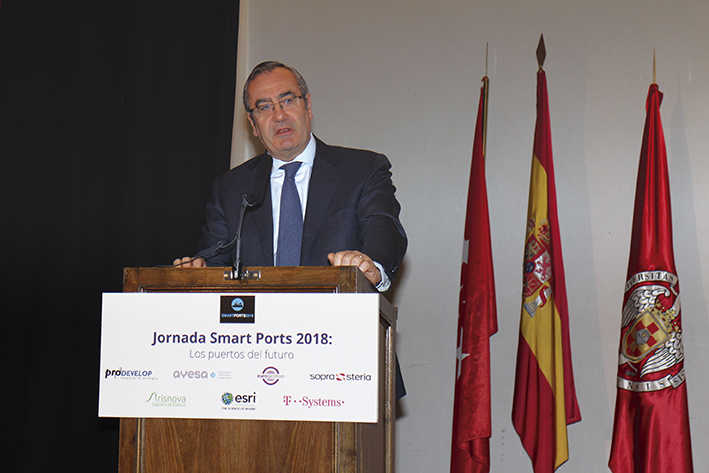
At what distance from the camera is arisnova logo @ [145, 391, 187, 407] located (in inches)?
68.2

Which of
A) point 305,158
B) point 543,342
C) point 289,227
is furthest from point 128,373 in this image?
point 543,342

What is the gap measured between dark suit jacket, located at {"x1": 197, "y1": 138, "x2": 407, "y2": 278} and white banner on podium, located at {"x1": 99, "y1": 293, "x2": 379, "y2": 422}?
61cm

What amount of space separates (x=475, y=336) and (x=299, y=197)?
1.57 meters

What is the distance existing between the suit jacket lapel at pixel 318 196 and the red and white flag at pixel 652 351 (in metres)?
1.71

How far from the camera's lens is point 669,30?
414 cm

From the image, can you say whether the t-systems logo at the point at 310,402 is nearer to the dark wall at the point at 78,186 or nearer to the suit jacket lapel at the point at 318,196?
the suit jacket lapel at the point at 318,196

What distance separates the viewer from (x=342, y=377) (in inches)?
66.4

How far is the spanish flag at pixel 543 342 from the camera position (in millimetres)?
3721

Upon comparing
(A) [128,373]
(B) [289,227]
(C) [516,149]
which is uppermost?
(C) [516,149]

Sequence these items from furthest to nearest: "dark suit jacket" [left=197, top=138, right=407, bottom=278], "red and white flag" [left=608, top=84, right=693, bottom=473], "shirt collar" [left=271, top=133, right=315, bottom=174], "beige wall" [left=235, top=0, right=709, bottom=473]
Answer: "beige wall" [left=235, top=0, right=709, bottom=473], "red and white flag" [left=608, top=84, right=693, bottom=473], "shirt collar" [left=271, top=133, right=315, bottom=174], "dark suit jacket" [left=197, top=138, right=407, bottom=278]

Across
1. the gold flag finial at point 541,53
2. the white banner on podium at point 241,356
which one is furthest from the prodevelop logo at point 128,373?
the gold flag finial at point 541,53

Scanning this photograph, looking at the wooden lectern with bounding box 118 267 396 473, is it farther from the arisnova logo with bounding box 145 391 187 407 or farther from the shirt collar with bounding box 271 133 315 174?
the shirt collar with bounding box 271 133 315 174

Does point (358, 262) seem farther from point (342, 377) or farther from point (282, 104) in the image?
point (282, 104)

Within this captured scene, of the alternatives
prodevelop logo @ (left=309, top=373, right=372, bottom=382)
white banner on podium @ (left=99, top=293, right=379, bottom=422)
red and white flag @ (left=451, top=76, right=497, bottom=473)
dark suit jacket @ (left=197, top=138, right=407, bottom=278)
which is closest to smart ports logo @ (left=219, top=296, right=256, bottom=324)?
white banner on podium @ (left=99, top=293, right=379, bottom=422)
